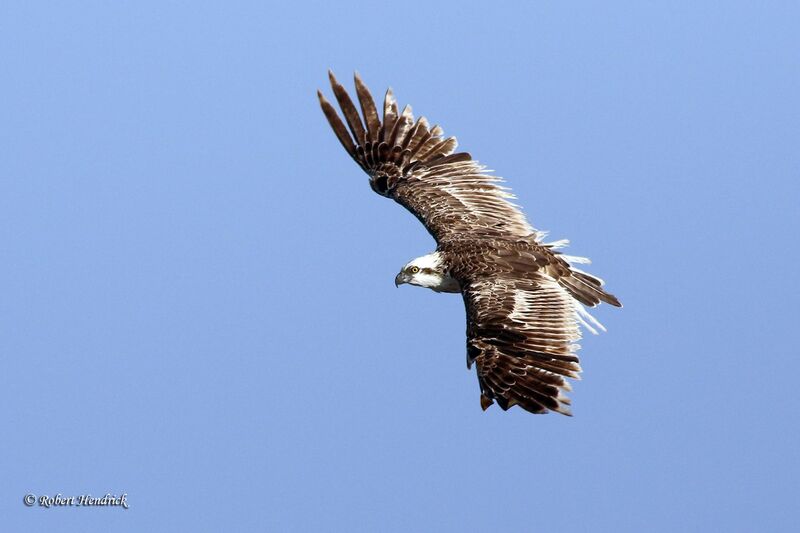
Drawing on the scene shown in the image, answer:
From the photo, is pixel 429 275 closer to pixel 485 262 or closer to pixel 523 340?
pixel 485 262

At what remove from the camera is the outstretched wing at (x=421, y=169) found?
20.6 meters

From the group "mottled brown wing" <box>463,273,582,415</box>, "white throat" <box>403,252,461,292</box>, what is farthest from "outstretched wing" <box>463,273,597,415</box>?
"white throat" <box>403,252,461,292</box>

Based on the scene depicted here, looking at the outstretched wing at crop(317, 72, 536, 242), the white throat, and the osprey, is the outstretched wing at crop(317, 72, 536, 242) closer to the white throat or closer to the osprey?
the osprey

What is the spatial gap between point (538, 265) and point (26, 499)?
7726mm

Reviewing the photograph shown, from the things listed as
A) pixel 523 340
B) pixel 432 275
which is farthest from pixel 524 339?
pixel 432 275

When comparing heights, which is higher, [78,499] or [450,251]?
[450,251]

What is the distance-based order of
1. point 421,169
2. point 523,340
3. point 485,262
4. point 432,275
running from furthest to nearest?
point 421,169 → point 432,275 → point 485,262 → point 523,340

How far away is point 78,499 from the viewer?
1794 cm

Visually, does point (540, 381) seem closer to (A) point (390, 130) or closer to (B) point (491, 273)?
(B) point (491, 273)

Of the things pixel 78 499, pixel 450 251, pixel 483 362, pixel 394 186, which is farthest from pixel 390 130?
pixel 78 499

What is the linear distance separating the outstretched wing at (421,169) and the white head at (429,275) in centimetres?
89

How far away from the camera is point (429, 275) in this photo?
19406 mm

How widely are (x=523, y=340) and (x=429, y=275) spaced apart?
2625 mm

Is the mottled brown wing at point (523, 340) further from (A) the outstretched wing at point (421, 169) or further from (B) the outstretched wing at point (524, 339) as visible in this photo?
(A) the outstretched wing at point (421, 169)
